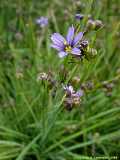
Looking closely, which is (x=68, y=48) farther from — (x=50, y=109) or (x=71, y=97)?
(x=50, y=109)

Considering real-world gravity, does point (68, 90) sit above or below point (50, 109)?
above

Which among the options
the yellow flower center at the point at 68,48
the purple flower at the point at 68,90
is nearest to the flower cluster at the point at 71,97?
the purple flower at the point at 68,90

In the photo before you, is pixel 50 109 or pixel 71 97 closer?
pixel 71 97

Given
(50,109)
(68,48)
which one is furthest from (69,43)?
(50,109)

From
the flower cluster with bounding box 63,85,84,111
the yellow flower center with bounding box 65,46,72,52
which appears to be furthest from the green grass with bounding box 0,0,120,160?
the yellow flower center with bounding box 65,46,72,52

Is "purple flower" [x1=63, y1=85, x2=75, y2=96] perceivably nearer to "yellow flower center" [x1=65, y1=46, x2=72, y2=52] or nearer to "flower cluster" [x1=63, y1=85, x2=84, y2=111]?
"flower cluster" [x1=63, y1=85, x2=84, y2=111]

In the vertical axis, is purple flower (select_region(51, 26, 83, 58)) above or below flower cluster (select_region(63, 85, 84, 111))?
above
